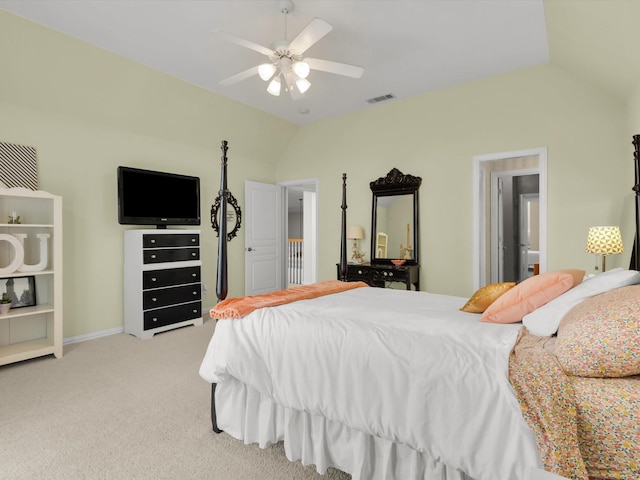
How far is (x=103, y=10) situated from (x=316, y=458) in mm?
3439

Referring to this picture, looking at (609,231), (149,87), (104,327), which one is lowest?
(104,327)

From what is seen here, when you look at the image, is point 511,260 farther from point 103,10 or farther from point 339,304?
point 103,10

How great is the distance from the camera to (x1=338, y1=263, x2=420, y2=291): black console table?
4586mm

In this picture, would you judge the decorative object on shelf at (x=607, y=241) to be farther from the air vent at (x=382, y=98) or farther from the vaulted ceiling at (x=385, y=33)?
the air vent at (x=382, y=98)

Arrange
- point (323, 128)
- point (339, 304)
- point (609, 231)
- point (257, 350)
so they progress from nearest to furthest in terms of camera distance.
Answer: point (257, 350), point (339, 304), point (609, 231), point (323, 128)

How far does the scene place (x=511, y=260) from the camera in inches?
249

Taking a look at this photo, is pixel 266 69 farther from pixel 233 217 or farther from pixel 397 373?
pixel 233 217

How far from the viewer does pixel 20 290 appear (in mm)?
3439

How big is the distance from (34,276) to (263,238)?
315cm

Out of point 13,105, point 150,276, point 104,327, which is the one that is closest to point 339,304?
point 150,276

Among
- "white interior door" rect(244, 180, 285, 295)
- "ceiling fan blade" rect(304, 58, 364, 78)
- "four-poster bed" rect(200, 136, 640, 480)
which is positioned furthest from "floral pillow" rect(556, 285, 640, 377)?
"white interior door" rect(244, 180, 285, 295)

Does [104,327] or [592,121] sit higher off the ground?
[592,121]

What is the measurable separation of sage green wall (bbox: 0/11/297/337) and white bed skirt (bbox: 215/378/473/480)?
112 inches

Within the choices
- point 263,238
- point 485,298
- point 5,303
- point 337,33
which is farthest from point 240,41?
point 263,238
